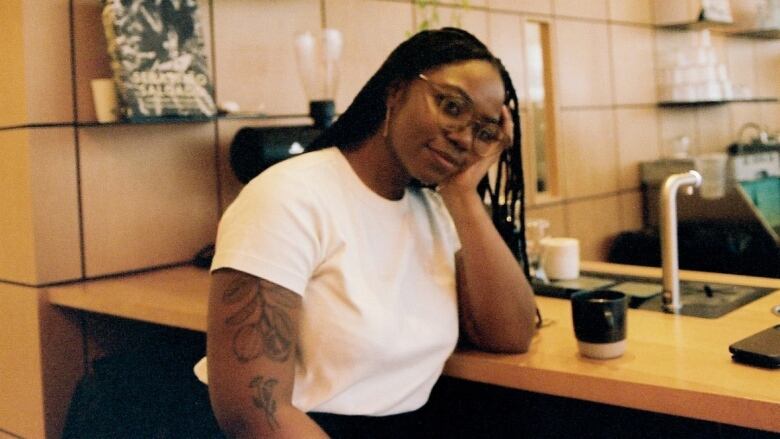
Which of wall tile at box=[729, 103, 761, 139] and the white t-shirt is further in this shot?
wall tile at box=[729, 103, 761, 139]

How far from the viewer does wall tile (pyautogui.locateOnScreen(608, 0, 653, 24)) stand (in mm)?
4301

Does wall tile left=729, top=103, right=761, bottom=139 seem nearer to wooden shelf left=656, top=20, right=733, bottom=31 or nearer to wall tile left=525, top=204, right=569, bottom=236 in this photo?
wooden shelf left=656, top=20, right=733, bottom=31

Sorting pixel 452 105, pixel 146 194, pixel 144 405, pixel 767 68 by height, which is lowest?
pixel 144 405

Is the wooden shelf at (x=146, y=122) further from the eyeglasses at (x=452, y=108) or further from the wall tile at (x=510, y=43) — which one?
the wall tile at (x=510, y=43)

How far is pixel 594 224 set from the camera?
163 inches

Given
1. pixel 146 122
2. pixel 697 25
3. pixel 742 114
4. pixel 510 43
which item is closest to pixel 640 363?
pixel 146 122

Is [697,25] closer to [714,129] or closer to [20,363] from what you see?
[714,129]

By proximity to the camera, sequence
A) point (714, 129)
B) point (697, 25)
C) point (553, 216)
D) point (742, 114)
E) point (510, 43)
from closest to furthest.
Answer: point (510, 43) → point (553, 216) → point (697, 25) → point (714, 129) → point (742, 114)

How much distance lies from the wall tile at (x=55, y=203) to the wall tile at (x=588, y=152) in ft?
8.02

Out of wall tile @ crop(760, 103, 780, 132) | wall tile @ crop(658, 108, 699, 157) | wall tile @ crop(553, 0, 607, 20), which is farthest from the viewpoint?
wall tile @ crop(760, 103, 780, 132)

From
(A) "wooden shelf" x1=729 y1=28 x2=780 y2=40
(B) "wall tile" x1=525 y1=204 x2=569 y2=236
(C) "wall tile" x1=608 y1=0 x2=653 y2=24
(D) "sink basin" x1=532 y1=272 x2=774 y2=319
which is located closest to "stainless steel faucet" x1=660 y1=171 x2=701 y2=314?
(D) "sink basin" x1=532 y1=272 x2=774 y2=319

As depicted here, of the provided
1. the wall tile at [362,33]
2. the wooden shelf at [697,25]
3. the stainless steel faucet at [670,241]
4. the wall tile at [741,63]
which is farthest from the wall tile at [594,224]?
the stainless steel faucet at [670,241]

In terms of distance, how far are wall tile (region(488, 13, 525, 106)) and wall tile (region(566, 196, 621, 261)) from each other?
25.8 inches

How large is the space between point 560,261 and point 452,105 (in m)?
0.91
